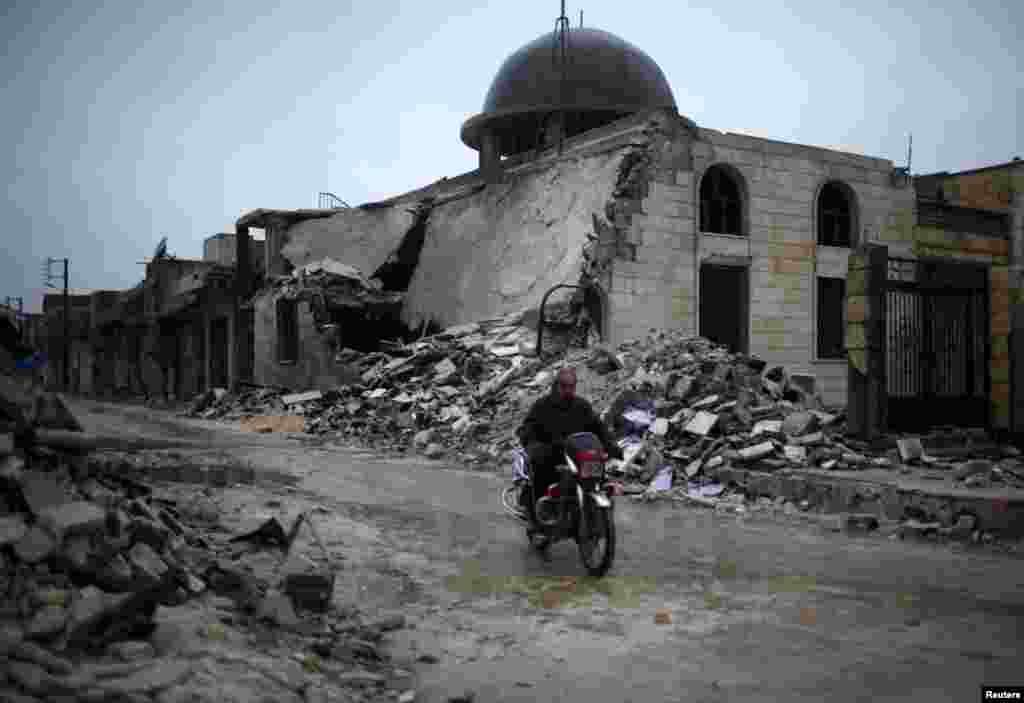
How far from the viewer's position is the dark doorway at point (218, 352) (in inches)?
1378

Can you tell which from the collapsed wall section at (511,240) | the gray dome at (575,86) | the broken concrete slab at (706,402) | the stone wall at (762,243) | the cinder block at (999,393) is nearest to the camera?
the cinder block at (999,393)

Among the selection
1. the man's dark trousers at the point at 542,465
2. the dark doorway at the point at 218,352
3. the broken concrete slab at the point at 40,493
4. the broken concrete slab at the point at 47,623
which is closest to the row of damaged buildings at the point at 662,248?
the man's dark trousers at the point at 542,465

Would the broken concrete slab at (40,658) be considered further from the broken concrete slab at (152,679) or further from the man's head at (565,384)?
the man's head at (565,384)

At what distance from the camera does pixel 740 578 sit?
639 centimetres

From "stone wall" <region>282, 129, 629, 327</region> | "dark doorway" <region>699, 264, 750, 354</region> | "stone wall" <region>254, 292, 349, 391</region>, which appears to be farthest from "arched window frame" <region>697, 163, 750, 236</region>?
"stone wall" <region>254, 292, 349, 391</region>

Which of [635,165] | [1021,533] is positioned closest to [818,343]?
[635,165]

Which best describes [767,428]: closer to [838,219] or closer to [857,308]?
[857,308]

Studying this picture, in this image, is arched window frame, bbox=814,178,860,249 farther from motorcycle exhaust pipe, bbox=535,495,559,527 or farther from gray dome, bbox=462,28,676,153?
motorcycle exhaust pipe, bbox=535,495,559,527

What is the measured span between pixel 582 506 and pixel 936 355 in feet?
24.6

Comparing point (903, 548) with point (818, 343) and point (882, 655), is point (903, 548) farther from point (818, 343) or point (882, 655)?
point (818, 343)

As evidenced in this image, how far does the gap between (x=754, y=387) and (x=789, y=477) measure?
3.98 metres

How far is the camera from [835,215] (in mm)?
22531

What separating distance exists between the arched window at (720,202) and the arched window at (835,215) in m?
2.65

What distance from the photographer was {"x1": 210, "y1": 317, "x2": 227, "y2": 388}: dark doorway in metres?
35.0
